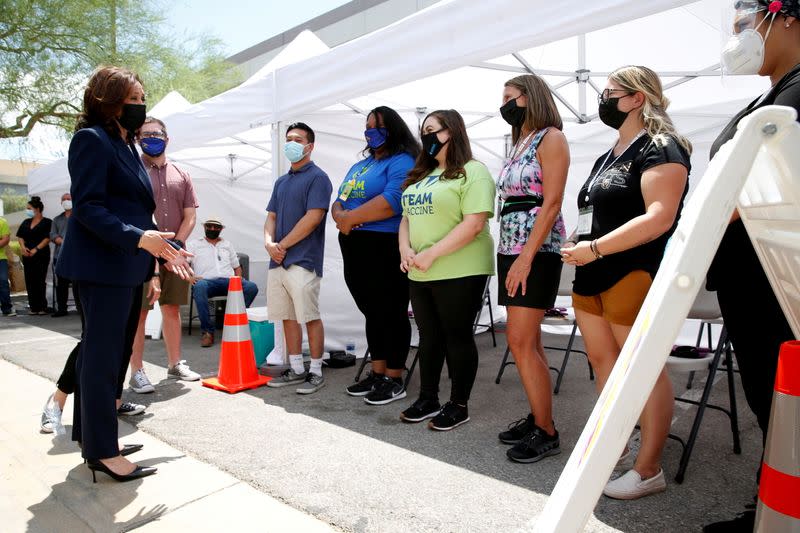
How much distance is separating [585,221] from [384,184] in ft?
5.41

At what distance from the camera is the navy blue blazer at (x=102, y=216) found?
2.22 meters

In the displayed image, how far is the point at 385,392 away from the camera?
11.8 ft

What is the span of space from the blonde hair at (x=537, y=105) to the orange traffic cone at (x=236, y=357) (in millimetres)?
2514

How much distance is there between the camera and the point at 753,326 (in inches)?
66.1

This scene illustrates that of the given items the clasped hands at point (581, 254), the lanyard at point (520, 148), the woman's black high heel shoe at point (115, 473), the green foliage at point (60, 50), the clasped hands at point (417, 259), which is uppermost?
the green foliage at point (60, 50)

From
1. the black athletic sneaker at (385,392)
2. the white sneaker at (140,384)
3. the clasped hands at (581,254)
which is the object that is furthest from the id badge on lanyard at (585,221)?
the white sneaker at (140,384)

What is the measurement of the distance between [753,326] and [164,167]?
12.8ft

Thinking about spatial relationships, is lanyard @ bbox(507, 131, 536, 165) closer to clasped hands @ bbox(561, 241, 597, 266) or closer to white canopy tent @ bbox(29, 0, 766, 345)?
white canopy tent @ bbox(29, 0, 766, 345)

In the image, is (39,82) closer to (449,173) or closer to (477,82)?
(477,82)

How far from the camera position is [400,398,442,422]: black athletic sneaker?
3174mm

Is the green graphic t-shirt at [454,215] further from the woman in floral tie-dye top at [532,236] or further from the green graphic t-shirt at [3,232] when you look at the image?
the green graphic t-shirt at [3,232]

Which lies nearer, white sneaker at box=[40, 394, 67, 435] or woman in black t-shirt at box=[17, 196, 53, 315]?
white sneaker at box=[40, 394, 67, 435]

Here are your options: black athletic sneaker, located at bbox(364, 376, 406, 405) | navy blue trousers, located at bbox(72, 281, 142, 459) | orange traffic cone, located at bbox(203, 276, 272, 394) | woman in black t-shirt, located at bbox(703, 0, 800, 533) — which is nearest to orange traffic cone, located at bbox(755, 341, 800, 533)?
woman in black t-shirt, located at bbox(703, 0, 800, 533)

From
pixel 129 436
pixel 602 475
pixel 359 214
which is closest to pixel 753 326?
pixel 602 475
